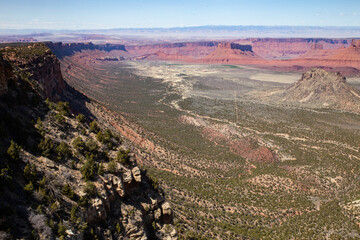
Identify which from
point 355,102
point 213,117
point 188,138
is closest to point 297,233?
point 188,138

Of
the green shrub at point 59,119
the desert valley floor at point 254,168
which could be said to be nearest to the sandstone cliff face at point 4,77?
the green shrub at point 59,119

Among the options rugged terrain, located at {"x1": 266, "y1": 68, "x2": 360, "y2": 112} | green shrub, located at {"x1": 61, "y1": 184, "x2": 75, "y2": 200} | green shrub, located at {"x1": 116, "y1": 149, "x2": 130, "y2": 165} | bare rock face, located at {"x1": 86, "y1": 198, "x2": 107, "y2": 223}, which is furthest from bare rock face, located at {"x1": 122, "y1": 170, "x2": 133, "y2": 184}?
rugged terrain, located at {"x1": 266, "y1": 68, "x2": 360, "y2": 112}

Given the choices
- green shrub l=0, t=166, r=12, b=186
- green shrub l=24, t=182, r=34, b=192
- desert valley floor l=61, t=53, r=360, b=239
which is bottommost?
desert valley floor l=61, t=53, r=360, b=239

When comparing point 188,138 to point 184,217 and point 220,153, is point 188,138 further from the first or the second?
point 184,217

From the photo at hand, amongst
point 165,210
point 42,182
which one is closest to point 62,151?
point 42,182

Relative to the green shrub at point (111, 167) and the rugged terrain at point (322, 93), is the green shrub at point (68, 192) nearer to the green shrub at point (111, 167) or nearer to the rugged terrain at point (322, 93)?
the green shrub at point (111, 167)

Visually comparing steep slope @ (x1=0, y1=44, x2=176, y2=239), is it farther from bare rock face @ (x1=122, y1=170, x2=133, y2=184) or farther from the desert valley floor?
the desert valley floor
